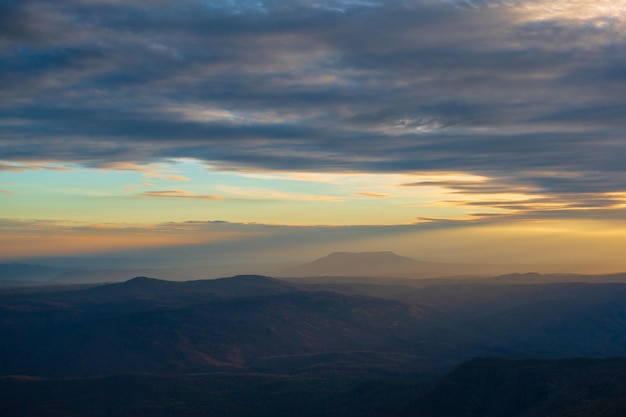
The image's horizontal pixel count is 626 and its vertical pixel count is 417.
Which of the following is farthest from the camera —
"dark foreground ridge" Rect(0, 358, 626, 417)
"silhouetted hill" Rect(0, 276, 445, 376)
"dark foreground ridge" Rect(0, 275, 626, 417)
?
"silhouetted hill" Rect(0, 276, 445, 376)

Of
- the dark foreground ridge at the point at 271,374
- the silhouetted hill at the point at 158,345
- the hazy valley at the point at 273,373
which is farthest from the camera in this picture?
the silhouetted hill at the point at 158,345

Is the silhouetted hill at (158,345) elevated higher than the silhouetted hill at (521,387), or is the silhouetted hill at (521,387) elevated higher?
the silhouetted hill at (521,387)

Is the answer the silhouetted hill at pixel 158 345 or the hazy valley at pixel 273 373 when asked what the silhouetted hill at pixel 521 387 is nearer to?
Result: the hazy valley at pixel 273 373

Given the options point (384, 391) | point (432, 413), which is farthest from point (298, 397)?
point (432, 413)

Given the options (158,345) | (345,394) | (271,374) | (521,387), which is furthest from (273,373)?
(521,387)

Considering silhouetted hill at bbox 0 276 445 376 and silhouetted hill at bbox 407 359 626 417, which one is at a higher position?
silhouetted hill at bbox 407 359 626 417

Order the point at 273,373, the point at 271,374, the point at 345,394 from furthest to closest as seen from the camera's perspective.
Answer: the point at 273,373, the point at 271,374, the point at 345,394

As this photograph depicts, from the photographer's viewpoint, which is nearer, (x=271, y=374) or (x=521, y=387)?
(x=521, y=387)

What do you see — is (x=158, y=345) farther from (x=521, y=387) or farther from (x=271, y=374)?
(x=521, y=387)

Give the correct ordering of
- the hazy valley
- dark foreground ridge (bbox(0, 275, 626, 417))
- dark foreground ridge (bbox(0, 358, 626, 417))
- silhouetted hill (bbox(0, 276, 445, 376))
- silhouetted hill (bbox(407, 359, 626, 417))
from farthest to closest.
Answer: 1. silhouetted hill (bbox(0, 276, 445, 376))
2. the hazy valley
3. dark foreground ridge (bbox(0, 275, 626, 417))
4. dark foreground ridge (bbox(0, 358, 626, 417))
5. silhouetted hill (bbox(407, 359, 626, 417))

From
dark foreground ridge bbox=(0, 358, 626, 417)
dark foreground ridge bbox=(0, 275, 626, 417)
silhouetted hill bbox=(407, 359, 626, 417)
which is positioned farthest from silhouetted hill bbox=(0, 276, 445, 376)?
silhouetted hill bbox=(407, 359, 626, 417)

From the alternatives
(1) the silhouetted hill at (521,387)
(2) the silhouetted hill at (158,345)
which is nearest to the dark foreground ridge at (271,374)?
(1) the silhouetted hill at (521,387)

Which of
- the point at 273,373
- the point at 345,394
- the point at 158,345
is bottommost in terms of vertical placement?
the point at 273,373

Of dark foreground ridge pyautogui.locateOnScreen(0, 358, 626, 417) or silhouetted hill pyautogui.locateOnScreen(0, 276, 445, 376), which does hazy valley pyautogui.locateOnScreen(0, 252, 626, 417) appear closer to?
dark foreground ridge pyautogui.locateOnScreen(0, 358, 626, 417)
